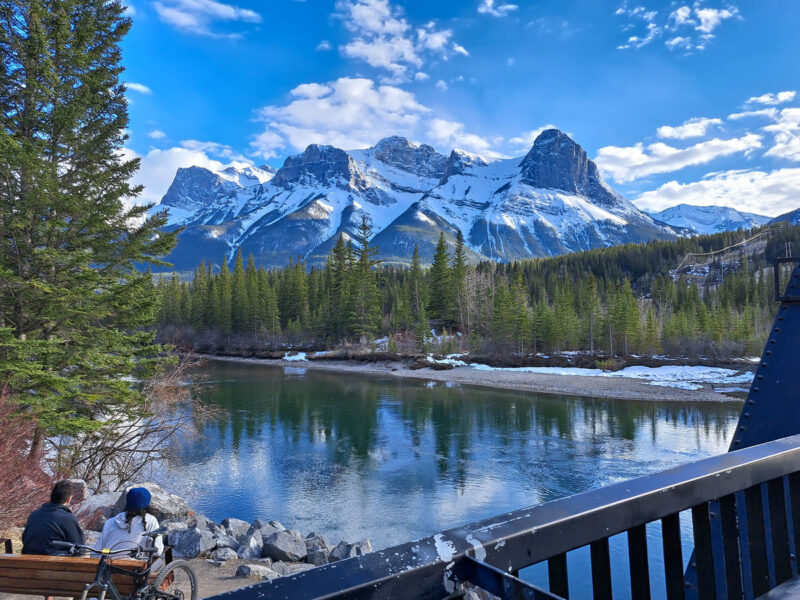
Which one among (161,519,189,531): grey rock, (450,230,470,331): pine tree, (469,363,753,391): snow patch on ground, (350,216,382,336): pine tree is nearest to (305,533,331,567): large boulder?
(161,519,189,531): grey rock

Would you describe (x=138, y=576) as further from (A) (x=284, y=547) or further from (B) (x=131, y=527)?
(A) (x=284, y=547)

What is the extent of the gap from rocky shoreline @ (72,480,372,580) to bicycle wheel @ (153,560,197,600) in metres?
3.27

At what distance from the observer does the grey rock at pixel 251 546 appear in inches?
405

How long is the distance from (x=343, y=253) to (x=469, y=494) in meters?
70.1

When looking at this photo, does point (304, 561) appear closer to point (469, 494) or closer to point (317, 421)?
point (469, 494)

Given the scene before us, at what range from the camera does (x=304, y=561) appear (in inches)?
420

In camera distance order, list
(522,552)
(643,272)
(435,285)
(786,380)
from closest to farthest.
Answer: (522,552), (786,380), (435,285), (643,272)

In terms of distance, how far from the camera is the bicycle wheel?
514 cm

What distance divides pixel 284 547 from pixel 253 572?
5.63 feet

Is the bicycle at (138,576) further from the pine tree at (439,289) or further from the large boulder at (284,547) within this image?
the pine tree at (439,289)

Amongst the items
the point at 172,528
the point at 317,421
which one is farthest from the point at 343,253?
the point at 172,528

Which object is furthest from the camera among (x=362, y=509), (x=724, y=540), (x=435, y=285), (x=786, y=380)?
(x=435, y=285)

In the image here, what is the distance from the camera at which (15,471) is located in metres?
9.72

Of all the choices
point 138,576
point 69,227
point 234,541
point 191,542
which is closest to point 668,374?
point 234,541
